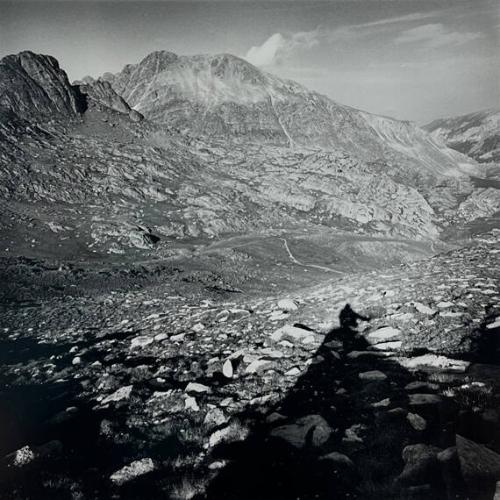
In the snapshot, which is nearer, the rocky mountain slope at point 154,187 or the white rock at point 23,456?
the white rock at point 23,456

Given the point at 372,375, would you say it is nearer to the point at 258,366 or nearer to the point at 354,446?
the point at 354,446

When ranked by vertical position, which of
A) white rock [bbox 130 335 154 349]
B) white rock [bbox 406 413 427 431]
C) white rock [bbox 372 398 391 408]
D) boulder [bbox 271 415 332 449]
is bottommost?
white rock [bbox 130 335 154 349]

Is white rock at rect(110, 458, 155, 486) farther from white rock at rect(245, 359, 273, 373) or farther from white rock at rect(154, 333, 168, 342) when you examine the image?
white rock at rect(154, 333, 168, 342)

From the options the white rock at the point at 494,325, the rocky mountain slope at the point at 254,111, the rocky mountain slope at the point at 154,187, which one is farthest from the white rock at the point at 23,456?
the rocky mountain slope at the point at 254,111

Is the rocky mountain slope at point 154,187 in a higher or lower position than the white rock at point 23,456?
higher

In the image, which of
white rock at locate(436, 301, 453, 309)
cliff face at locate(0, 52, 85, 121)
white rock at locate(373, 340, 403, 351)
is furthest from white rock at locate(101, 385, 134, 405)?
cliff face at locate(0, 52, 85, 121)

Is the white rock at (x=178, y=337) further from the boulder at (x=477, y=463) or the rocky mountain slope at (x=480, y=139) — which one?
the rocky mountain slope at (x=480, y=139)

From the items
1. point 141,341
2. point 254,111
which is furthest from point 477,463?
point 254,111

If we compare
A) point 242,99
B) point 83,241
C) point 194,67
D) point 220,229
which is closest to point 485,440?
point 83,241

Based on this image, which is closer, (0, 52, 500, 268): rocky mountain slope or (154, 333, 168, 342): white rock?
(154, 333, 168, 342): white rock

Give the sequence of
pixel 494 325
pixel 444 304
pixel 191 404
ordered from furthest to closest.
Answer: pixel 444 304 < pixel 494 325 < pixel 191 404
